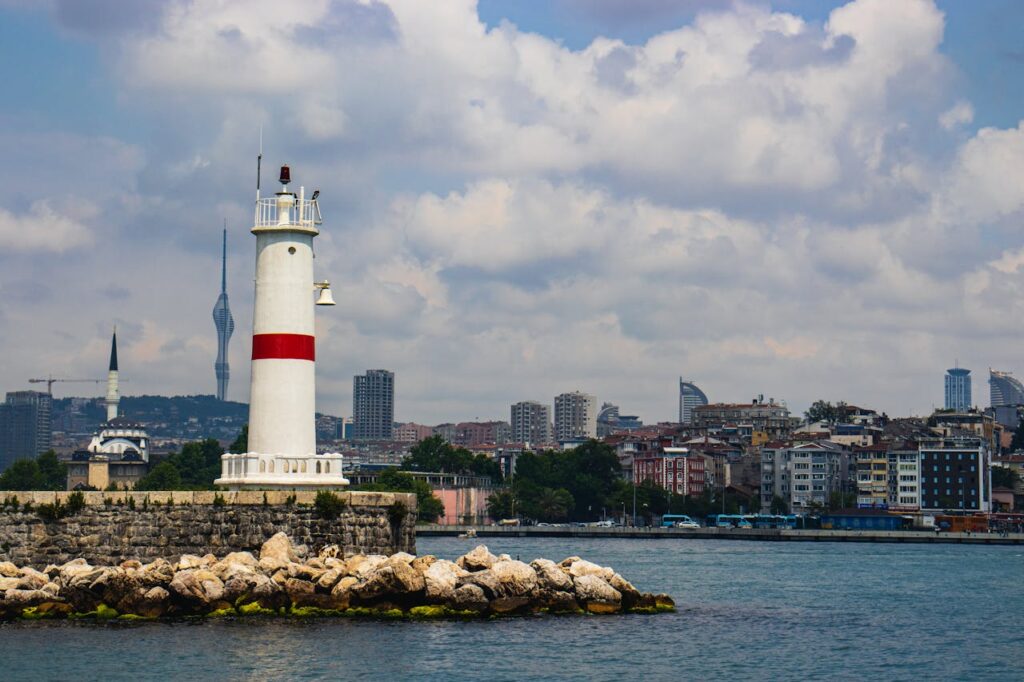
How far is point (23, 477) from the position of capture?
475 ft

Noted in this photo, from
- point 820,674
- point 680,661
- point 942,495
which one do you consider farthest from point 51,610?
point 942,495

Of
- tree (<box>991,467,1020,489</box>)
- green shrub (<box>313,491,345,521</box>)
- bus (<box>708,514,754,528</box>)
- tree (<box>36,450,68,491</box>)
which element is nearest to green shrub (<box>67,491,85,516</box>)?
green shrub (<box>313,491,345,521</box>)

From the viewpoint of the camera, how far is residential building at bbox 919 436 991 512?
15838 cm

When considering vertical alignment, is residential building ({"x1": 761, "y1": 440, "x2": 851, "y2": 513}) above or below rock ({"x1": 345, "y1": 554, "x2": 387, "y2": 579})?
above

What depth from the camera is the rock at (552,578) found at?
35219 mm

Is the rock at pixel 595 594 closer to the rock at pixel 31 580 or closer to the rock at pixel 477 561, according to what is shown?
the rock at pixel 477 561

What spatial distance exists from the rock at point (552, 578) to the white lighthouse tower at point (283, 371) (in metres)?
4.88

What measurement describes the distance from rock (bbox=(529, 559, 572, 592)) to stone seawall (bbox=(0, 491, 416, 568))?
4416 mm

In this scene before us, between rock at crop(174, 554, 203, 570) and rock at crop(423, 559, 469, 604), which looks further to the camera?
rock at crop(423, 559, 469, 604)

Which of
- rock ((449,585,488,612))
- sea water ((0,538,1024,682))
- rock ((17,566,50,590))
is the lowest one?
sea water ((0,538,1024,682))

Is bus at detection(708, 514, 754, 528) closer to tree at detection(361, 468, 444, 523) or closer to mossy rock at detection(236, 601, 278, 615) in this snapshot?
tree at detection(361, 468, 444, 523)

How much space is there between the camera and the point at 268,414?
3616cm

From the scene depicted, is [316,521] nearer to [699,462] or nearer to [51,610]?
[51,610]

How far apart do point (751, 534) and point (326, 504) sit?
9299cm
